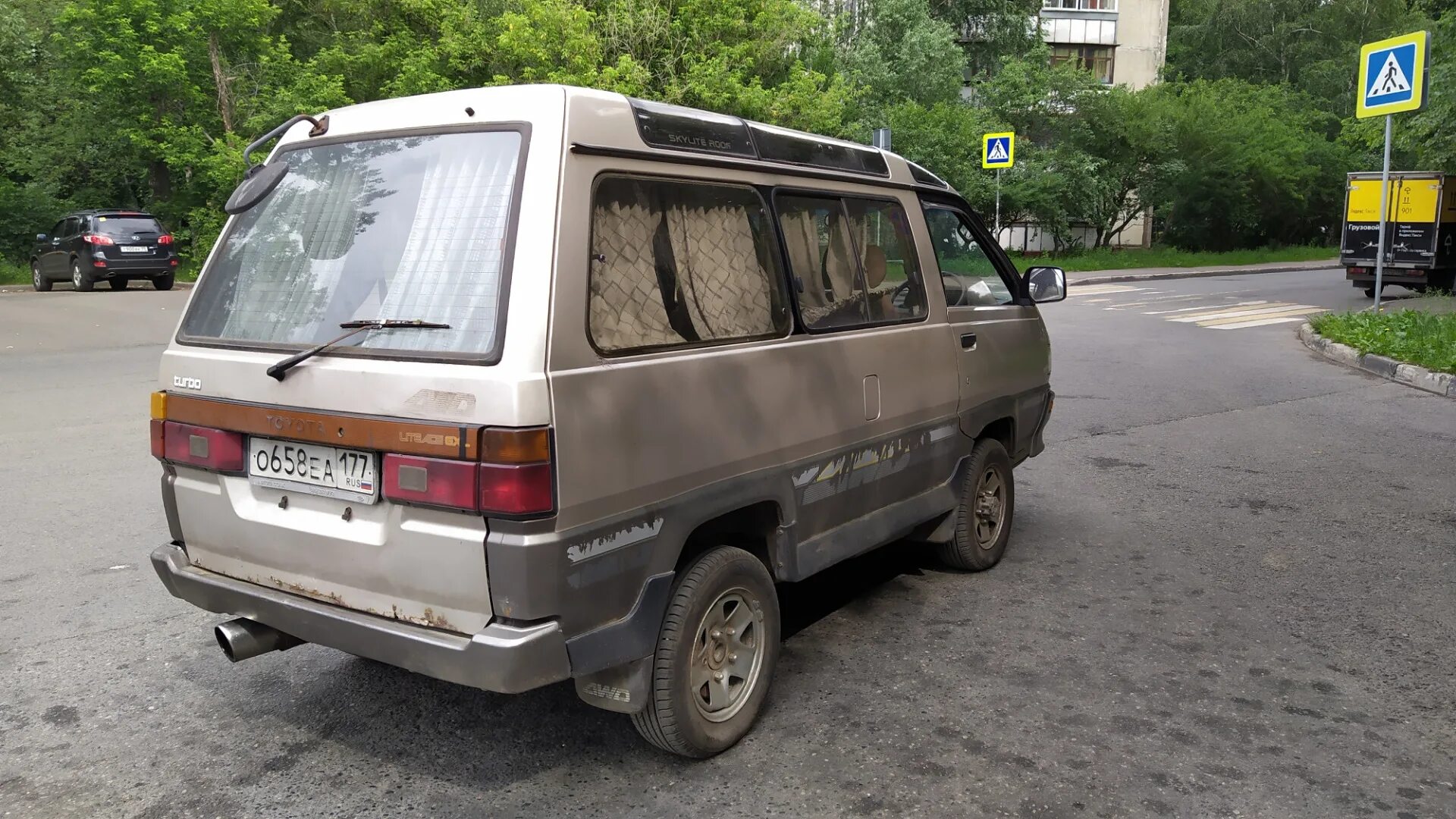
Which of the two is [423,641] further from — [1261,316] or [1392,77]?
[1261,316]

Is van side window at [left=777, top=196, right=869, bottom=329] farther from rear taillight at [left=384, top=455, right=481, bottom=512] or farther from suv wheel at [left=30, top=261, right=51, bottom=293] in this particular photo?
suv wheel at [left=30, top=261, right=51, bottom=293]

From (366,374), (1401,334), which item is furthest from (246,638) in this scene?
(1401,334)

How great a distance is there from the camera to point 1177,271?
101ft

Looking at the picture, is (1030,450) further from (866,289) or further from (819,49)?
(819,49)

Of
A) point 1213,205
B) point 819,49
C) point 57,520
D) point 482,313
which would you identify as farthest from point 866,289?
point 1213,205

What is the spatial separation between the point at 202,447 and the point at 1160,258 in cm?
3545

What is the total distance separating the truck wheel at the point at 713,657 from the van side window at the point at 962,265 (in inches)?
77.6

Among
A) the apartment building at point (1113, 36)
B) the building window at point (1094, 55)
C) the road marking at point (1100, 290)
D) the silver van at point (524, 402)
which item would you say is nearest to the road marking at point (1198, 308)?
the road marking at point (1100, 290)

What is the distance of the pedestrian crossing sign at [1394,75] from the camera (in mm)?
13602

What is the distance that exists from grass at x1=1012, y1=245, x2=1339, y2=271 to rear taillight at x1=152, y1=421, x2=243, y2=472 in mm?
30367

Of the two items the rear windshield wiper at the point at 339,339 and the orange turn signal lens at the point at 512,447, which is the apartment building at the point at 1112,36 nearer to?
the rear windshield wiper at the point at 339,339

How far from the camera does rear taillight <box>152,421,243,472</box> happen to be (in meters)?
3.41

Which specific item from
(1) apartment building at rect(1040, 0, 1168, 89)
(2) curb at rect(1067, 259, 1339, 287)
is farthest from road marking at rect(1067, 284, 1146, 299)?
(1) apartment building at rect(1040, 0, 1168, 89)

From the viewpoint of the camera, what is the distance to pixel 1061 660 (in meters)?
4.34
